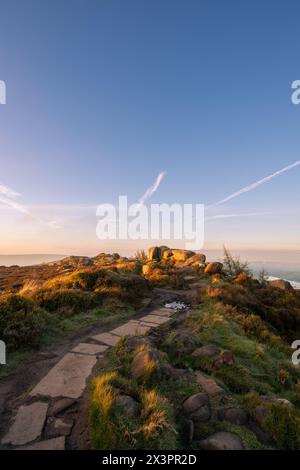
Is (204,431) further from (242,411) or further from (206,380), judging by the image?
(206,380)

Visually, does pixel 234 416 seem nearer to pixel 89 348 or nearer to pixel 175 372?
pixel 175 372

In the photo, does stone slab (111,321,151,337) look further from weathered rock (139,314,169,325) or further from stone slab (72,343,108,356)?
stone slab (72,343,108,356)

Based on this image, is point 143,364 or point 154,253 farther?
point 154,253

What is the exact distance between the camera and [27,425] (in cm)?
370

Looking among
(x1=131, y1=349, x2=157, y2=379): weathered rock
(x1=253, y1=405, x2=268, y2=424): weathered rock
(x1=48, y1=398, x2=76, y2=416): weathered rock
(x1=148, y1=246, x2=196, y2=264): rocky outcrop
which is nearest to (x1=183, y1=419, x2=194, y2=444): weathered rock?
(x1=131, y1=349, x2=157, y2=379): weathered rock

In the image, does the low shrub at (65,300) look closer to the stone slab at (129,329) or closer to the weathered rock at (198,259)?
the stone slab at (129,329)

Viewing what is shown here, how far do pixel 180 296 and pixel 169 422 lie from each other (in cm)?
1076

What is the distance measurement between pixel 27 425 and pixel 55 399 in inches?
24.3

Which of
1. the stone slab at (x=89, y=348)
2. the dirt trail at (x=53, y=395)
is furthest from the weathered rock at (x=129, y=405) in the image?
the stone slab at (x=89, y=348)

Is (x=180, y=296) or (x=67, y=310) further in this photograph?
(x=180, y=296)

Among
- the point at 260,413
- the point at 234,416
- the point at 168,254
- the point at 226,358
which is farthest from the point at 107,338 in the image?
the point at 168,254
